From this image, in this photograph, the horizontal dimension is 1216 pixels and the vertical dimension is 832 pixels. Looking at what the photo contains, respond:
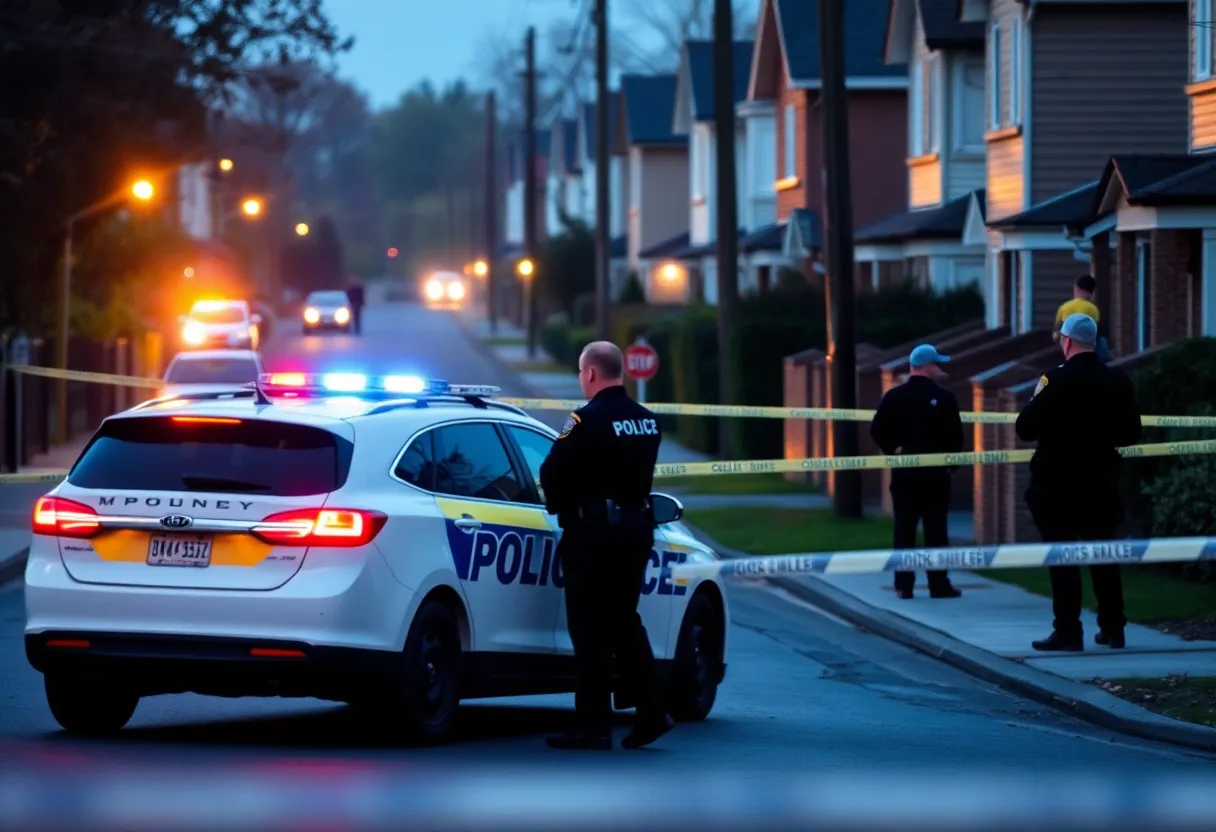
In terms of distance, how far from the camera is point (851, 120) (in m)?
41.3

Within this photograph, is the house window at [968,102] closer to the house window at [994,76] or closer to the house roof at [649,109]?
the house window at [994,76]

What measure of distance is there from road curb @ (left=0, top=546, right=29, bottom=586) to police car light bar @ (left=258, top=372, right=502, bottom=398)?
27.7 ft

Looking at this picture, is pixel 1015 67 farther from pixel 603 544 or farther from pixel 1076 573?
pixel 603 544

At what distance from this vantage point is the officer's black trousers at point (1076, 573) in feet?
42.1

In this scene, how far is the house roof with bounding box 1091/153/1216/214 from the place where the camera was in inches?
793

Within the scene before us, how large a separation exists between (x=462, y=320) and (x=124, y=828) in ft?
291

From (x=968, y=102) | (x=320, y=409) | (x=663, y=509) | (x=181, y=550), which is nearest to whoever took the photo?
(x=181, y=550)

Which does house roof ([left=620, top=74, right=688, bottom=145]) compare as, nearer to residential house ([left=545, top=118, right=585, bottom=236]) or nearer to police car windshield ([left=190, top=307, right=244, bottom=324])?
residential house ([left=545, top=118, right=585, bottom=236])

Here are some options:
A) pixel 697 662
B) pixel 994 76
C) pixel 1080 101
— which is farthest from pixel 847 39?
pixel 697 662

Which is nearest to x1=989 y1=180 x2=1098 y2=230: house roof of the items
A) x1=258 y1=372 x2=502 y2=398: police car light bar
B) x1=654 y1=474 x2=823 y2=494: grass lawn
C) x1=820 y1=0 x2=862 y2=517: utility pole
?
x1=820 y1=0 x2=862 y2=517: utility pole

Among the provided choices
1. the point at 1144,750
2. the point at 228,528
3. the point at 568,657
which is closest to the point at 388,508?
the point at 228,528

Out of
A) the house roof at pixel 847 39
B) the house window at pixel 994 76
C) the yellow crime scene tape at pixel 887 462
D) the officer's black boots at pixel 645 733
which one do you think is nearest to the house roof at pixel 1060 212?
the house window at pixel 994 76

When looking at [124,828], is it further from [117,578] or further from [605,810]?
[117,578]

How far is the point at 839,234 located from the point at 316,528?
15.0 metres
